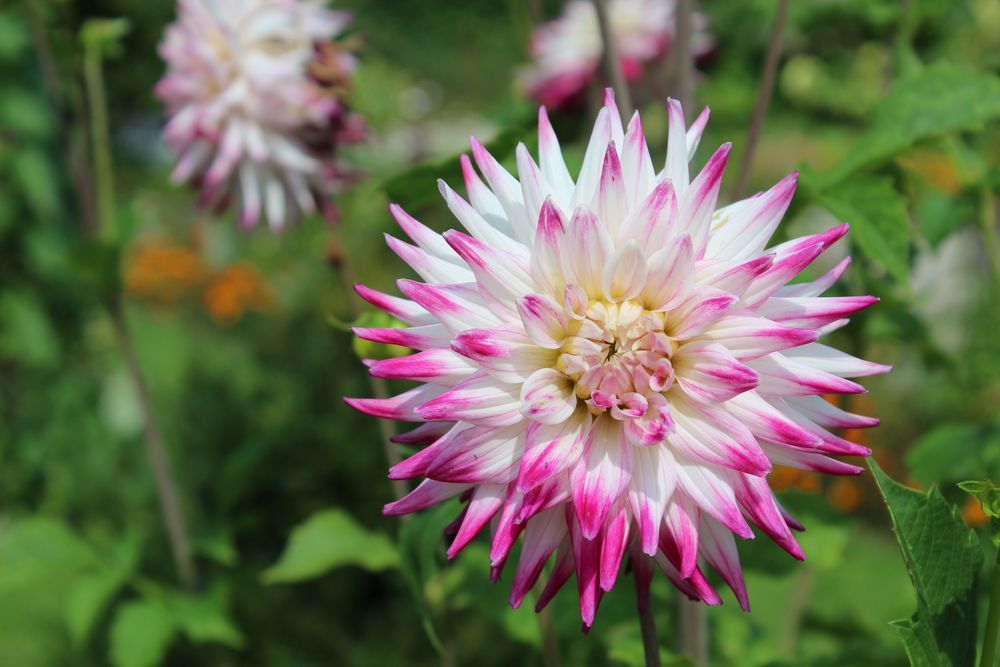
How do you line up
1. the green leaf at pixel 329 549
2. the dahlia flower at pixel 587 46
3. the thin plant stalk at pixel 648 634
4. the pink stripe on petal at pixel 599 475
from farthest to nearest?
the dahlia flower at pixel 587 46 → the green leaf at pixel 329 549 → the thin plant stalk at pixel 648 634 → the pink stripe on petal at pixel 599 475

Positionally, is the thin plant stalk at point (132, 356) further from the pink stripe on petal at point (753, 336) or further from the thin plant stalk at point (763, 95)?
the pink stripe on petal at point (753, 336)

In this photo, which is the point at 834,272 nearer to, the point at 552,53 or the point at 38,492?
the point at 552,53

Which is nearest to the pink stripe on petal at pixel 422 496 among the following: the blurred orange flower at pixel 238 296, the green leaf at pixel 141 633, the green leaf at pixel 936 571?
the green leaf at pixel 936 571

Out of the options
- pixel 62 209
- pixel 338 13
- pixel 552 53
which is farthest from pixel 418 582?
pixel 62 209

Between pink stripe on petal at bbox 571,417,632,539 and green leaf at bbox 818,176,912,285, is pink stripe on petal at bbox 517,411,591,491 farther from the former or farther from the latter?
green leaf at bbox 818,176,912,285

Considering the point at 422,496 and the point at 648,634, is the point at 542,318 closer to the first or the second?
the point at 422,496
